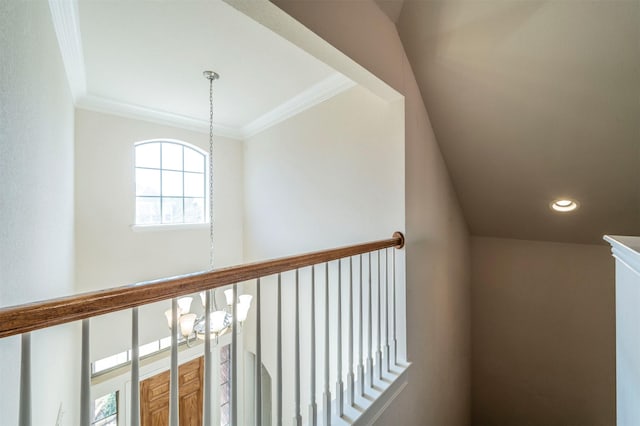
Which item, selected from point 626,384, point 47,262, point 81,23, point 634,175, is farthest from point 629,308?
point 81,23

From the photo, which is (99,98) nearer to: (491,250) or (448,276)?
(448,276)

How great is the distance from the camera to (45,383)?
1419mm

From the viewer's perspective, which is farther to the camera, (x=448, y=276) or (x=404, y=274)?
(x=448, y=276)

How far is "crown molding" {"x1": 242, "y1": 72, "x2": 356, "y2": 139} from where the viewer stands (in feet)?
7.87

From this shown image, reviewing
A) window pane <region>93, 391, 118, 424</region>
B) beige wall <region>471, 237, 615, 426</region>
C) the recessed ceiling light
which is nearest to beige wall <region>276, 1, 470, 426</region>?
beige wall <region>471, 237, 615, 426</region>

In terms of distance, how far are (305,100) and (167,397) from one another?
3.87m

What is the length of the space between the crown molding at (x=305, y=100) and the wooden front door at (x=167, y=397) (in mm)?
3145

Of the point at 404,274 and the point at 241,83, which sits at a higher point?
the point at 241,83

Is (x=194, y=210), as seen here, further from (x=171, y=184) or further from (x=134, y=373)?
(x=134, y=373)

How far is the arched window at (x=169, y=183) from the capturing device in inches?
125

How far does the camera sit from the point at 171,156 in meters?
3.41

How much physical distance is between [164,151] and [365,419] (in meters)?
3.49

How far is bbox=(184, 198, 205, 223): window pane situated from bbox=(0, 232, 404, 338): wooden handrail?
2.91 m

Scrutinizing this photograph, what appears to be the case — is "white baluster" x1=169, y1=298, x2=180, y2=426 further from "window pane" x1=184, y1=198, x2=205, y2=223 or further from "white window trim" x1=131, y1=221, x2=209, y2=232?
"window pane" x1=184, y1=198, x2=205, y2=223
